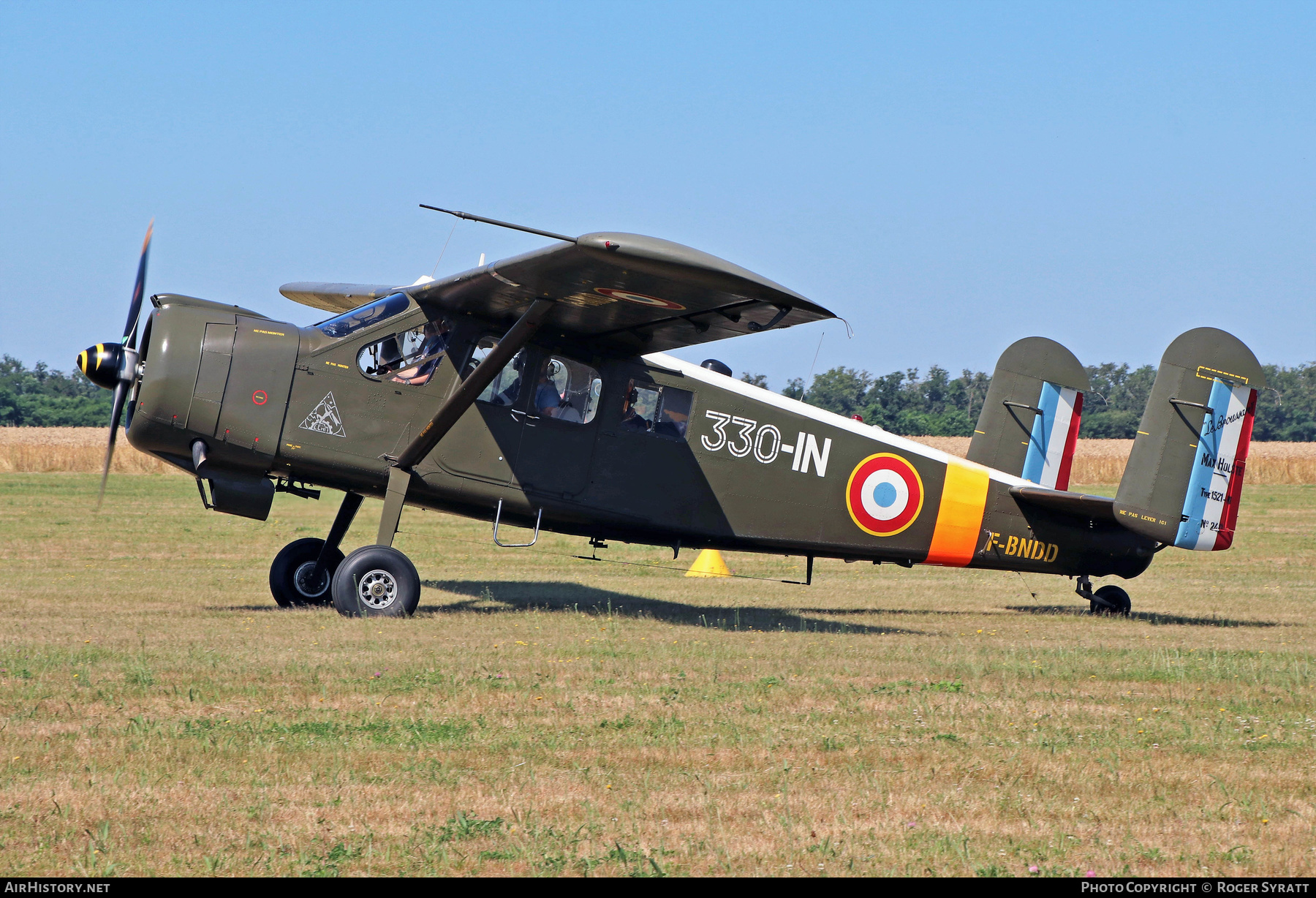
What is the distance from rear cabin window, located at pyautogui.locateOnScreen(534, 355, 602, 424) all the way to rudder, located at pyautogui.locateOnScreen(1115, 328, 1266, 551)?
20.7 feet

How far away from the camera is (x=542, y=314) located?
455 inches

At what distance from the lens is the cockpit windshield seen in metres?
12.3

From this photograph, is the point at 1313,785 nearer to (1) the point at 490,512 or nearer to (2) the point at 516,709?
(2) the point at 516,709

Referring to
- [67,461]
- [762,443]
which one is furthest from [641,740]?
[67,461]

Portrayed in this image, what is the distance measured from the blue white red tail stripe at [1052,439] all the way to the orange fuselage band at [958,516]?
1.86 m

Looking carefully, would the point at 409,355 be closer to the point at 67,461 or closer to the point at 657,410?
the point at 657,410

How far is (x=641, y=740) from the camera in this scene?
700cm

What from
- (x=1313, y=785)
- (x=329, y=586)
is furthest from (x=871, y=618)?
(x=1313, y=785)

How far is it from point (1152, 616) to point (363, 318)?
10.2 metres

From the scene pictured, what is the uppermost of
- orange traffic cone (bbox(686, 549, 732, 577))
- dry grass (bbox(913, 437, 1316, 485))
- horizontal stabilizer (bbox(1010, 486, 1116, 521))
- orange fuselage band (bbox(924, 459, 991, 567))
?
dry grass (bbox(913, 437, 1316, 485))

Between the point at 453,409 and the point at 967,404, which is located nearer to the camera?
the point at 453,409

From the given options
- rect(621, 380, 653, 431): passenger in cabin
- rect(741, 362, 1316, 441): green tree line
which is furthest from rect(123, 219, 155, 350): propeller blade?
rect(741, 362, 1316, 441): green tree line

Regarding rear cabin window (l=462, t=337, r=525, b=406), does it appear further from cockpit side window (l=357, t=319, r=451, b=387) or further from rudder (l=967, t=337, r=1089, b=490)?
rudder (l=967, t=337, r=1089, b=490)
